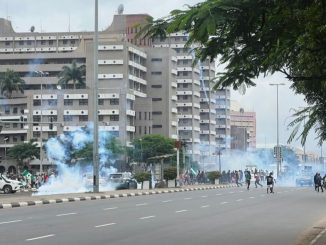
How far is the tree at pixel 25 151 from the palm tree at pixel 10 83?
563 inches

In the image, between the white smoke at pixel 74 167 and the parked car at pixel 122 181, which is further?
the white smoke at pixel 74 167

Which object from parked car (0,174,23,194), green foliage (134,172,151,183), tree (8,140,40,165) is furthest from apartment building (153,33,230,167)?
parked car (0,174,23,194)

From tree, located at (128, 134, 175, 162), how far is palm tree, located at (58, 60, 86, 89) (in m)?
16.9

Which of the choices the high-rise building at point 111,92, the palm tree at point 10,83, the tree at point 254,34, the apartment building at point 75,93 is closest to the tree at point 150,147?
the high-rise building at point 111,92

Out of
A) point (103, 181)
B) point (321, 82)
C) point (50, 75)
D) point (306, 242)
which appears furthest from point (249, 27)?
point (50, 75)

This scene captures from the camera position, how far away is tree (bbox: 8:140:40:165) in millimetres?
103000

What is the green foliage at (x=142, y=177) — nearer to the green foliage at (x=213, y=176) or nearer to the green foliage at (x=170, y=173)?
the green foliage at (x=170, y=173)

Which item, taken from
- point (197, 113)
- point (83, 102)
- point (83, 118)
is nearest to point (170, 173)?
point (83, 118)

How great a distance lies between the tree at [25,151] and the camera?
103000 mm

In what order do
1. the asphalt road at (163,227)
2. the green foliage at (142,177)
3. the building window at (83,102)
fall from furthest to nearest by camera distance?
the building window at (83,102) → the green foliage at (142,177) → the asphalt road at (163,227)

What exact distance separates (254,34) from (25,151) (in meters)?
96.6

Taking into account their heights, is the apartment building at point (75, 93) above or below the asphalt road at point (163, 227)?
above

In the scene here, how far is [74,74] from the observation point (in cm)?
11500

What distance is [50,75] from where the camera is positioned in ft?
413
